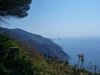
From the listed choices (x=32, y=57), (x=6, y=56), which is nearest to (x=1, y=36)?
(x=32, y=57)

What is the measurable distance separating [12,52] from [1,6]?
620 cm

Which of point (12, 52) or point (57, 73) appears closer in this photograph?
point (57, 73)

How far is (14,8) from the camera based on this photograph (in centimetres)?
1142

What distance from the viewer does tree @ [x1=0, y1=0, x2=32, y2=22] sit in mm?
10637

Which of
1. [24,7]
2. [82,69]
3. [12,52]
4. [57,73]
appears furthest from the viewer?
[24,7]

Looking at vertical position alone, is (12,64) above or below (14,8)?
below

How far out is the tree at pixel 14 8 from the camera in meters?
10.6

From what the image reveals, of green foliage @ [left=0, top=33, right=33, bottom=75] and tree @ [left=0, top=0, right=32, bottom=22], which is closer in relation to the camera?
green foliage @ [left=0, top=33, right=33, bottom=75]

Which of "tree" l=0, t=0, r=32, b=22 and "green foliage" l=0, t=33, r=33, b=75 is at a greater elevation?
"tree" l=0, t=0, r=32, b=22

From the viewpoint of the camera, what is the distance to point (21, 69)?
466cm

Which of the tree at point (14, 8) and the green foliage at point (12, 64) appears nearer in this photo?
the green foliage at point (12, 64)

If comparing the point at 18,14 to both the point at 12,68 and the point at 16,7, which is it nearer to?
the point at 16,7

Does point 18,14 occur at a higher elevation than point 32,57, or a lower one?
higher

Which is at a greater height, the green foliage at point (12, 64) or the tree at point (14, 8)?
the tree at point (14, 8)
